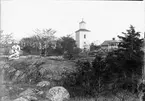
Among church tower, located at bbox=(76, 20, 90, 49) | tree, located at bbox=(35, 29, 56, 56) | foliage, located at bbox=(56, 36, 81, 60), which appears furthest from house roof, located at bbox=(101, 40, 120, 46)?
tree, located at bbox=(35, 29, 56, 56)

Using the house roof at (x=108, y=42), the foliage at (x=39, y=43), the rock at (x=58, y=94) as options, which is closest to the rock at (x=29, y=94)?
the rock at (x=58, y=94)

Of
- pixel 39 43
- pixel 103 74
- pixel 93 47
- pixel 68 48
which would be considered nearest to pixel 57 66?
pixel 68 48

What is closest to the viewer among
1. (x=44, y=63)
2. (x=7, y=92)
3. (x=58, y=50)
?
(x=7, y=92)

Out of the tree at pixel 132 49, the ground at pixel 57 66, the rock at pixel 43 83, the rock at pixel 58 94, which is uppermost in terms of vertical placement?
the tree at pixel 132 49

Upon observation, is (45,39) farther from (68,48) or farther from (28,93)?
(28,93)

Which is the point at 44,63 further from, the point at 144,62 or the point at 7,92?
the point at 144,62

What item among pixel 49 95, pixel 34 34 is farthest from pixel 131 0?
pixel 49 95

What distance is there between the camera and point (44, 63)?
16.3 ft

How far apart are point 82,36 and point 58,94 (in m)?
1.72

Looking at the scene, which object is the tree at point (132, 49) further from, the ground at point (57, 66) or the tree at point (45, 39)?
the tree at point (45, 39)

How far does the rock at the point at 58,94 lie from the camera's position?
3.96 meters

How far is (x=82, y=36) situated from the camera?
14.4ft

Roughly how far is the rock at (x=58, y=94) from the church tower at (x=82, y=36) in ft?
4.51

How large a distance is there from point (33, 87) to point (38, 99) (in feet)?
1.28
